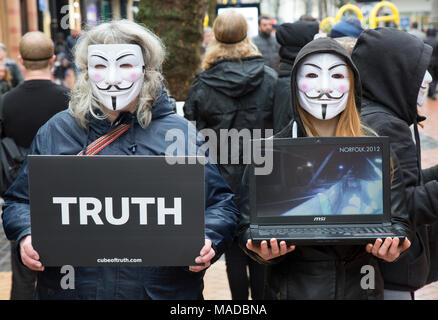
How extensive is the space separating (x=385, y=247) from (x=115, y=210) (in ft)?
3.39

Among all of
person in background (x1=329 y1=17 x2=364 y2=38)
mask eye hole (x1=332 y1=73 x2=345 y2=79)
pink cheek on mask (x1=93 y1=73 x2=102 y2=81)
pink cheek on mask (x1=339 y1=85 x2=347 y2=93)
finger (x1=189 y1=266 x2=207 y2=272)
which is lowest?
finger (x1=189 y1=266 x2=207 y2=272)

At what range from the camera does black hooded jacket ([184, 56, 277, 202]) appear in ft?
15.5

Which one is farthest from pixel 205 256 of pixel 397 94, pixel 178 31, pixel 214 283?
pixel 178 31

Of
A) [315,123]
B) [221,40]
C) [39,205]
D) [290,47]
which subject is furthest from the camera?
[290,47]

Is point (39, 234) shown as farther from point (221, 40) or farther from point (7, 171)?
point (221, 40)

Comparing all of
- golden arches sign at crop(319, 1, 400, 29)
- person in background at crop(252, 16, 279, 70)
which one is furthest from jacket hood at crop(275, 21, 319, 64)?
person in background at crop(252, 16, 279, 70)

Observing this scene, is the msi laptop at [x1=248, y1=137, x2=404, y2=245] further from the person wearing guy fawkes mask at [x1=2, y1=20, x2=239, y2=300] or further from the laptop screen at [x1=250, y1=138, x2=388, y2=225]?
the person wearing guy fawkes mask at [x1=2, y1=20, x2=239, y2=300]

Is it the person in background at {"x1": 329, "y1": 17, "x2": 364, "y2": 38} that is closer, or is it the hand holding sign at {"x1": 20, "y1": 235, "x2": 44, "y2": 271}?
the hand holding sign at {"x1": 20, "y1": 235, "x2": 44, "y2": 271}

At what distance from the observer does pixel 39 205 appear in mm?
2334

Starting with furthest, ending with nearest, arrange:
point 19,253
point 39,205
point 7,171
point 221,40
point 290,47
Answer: point 290,47, point 221,40, point 7,171, point 19,253, point 39,205

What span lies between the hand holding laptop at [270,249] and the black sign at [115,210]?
0.22 m

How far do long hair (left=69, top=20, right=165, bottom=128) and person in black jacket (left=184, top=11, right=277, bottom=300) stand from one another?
1901mm

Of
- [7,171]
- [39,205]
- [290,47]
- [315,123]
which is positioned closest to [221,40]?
[290,47]
